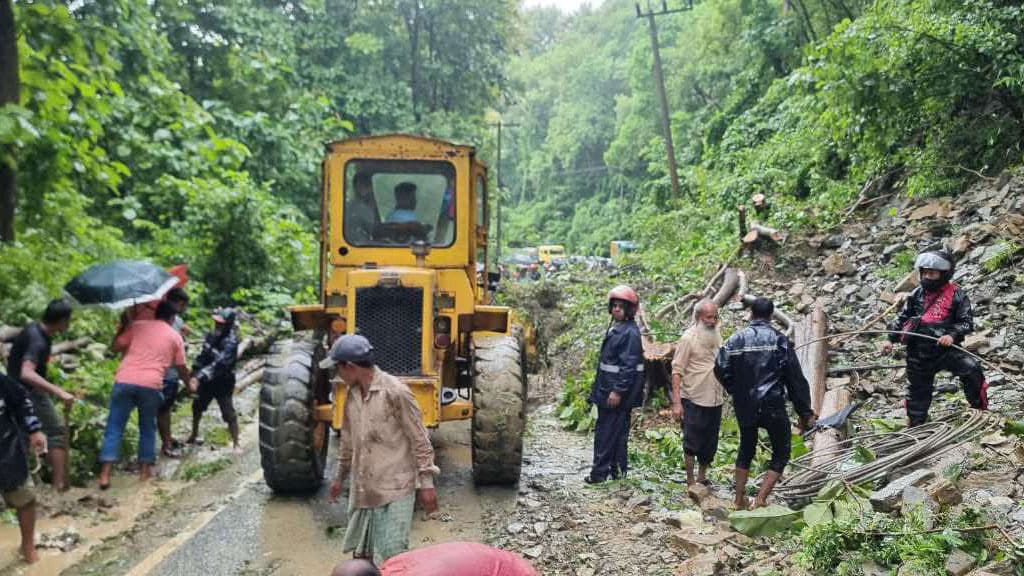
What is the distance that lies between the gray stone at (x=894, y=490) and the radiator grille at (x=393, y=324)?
3.32m

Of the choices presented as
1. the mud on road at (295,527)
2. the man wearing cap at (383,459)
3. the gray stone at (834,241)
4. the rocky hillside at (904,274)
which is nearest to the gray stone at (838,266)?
the rocky hillside at (904,274)

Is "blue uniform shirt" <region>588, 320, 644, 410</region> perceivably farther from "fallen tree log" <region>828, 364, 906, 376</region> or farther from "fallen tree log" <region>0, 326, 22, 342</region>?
"fallen tree log" <region>0, 326, 22, 342</region>

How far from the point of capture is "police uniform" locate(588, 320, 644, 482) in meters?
6.52

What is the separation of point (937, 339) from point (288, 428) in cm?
495

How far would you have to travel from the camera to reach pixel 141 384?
6.65 m

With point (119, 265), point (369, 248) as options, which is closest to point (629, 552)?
point (369, 248)

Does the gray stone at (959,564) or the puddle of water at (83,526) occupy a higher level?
the gray stone at (959,564)

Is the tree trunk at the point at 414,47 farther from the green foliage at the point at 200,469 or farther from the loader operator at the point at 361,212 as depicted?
the green foliage at the point at 200,469

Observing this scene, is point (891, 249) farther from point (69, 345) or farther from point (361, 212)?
point (69, 345)

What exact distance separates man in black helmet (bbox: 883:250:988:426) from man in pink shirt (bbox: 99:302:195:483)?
242 inches

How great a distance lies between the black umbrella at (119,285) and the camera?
22.8ft

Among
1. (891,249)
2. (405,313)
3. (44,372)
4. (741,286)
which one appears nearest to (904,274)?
(891,249)

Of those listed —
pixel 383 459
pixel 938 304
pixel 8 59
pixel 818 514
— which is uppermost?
pixel 8 59

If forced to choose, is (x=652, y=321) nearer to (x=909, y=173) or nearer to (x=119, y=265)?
(x=909, y=173)
